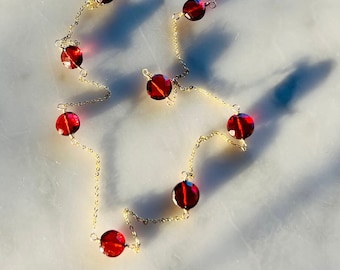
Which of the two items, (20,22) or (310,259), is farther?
(20,22)

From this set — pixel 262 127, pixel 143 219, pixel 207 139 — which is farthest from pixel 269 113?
pixel 143 219

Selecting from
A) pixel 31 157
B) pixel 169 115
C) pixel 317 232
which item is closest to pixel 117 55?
pixel 169 115

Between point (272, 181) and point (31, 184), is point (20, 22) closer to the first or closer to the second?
point (31, 184)

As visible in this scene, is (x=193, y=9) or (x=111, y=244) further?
(x=193, y=9)

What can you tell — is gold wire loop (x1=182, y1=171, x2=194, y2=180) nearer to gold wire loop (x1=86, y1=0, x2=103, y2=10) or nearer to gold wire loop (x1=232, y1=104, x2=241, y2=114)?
gold wire loop (x1=232, y1=104, x2=241, y2=114)

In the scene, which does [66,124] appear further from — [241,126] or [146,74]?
[241,126]

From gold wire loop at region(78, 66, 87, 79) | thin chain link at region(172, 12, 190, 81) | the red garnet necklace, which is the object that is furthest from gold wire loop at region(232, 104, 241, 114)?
gold wire loop at region(78, 66, 87, 79)
